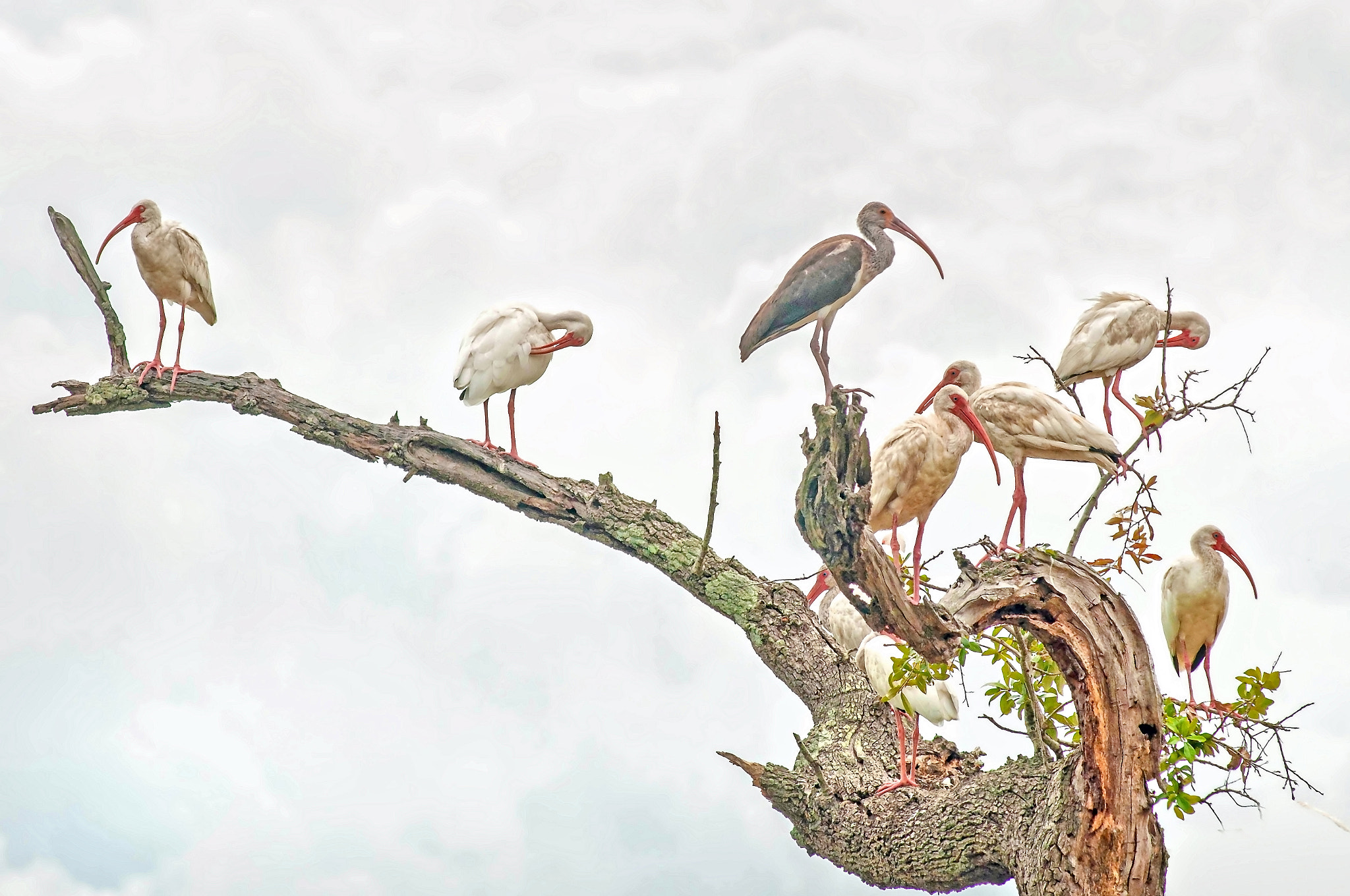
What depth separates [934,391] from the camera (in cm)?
580

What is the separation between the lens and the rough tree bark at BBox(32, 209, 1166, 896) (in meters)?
4.34

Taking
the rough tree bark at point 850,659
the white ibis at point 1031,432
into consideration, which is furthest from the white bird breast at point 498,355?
the white ibis at point 1031,432

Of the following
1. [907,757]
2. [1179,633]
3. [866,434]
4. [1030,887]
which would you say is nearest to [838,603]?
[907,757]

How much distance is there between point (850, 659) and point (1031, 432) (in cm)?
223

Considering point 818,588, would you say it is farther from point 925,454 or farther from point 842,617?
point 925,454

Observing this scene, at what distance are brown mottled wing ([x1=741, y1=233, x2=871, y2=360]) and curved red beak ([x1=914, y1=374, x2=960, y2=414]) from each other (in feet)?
3.53

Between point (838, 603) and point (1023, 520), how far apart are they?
2.13 metres

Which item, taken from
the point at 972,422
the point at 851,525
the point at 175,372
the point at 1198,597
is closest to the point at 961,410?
the point at 972,422

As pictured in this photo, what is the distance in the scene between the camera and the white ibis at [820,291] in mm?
6711

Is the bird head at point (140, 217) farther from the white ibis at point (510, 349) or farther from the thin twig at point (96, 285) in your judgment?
the white ibis at point (510, 349)

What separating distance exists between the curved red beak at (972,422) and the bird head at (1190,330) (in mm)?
2603

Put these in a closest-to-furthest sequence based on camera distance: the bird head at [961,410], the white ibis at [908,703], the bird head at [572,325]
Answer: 1. the bird head at [961,410]
2. the white ibis at [908,703]
3. the bird head at [572,325]

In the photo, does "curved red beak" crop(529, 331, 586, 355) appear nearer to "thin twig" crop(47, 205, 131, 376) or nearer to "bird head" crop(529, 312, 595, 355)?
"bird head" crop(529, 312, 595, 355)

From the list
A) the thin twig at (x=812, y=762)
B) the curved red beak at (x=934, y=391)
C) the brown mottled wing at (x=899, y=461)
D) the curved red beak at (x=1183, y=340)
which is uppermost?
the curved red beak at (x=1183, y=340)
